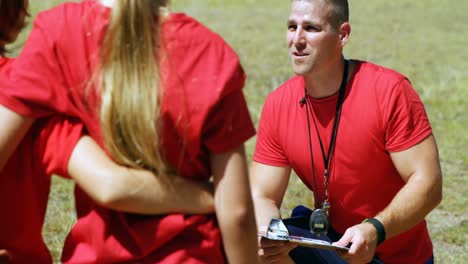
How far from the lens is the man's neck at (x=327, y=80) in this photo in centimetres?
420

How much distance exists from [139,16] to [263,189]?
2.03m

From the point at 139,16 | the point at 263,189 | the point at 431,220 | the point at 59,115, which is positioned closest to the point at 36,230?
the point at 59,115

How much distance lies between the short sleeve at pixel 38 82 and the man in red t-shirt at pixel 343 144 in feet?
5.58

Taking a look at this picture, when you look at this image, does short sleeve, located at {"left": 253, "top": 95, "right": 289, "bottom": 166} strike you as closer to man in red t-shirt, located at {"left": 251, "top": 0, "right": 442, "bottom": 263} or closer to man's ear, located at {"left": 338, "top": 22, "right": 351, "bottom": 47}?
man in red t-shirt, located at {"left": 251, "top": 0, "right": 442, "bottom": 263}

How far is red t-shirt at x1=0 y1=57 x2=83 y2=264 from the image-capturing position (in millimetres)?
2443

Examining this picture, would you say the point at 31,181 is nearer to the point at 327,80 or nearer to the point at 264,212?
the point at 264,212

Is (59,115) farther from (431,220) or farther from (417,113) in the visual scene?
(431,220)

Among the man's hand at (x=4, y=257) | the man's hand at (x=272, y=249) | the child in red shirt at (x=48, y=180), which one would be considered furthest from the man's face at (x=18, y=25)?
the man's hand at (x=272, y=249)

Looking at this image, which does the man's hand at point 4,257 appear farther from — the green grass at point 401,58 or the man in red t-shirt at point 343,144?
the green grass at point 401,58

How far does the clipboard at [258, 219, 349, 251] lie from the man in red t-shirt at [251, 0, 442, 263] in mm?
141

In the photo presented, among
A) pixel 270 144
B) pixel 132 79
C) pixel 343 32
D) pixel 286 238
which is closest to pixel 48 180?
pixel 132 79

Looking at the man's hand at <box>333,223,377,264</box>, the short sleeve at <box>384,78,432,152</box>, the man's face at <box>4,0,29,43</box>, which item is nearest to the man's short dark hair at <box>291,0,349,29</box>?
the short sleeve at <box>384,78,432,152</box>

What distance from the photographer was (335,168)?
4184mm

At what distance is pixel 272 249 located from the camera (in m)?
3.83
